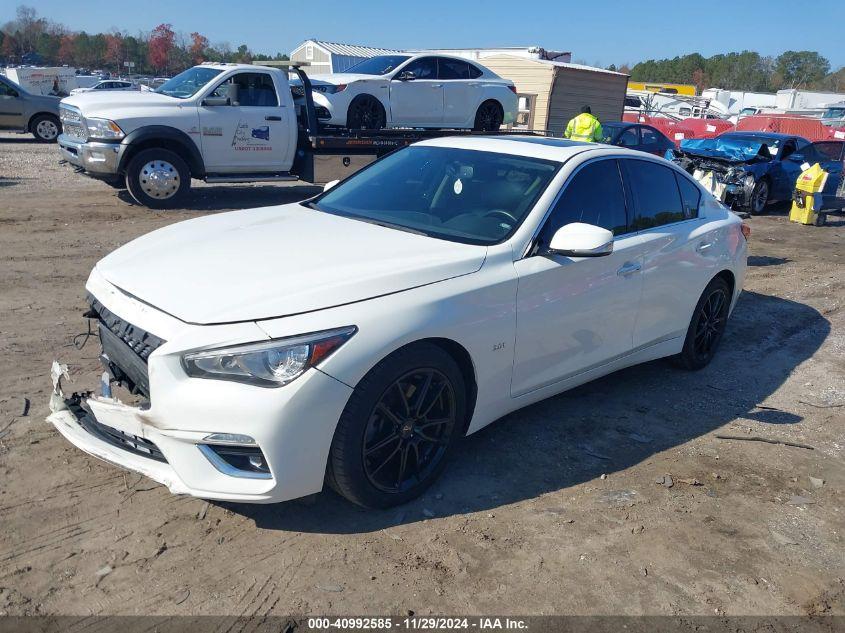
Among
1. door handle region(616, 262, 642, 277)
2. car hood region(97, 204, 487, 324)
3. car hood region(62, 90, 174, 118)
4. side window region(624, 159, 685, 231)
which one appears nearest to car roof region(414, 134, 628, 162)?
side window region(624, 159, 685, 231)

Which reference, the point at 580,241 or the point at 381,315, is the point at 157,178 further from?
the point at 381,315

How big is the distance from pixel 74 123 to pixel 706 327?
31.0 feet

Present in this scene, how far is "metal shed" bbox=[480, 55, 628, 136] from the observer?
27.9 metres

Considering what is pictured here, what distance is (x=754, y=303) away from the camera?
799 centimetres

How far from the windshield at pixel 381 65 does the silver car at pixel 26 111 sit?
10.6 m

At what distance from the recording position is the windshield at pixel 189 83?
11.2m

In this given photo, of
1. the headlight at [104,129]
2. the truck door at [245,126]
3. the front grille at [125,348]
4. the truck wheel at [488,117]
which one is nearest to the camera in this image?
the front grille at [125,348]

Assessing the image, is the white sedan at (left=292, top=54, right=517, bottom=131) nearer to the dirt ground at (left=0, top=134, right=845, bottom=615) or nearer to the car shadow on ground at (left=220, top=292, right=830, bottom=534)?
the dirt ground at (left=0, top=134, right=845, bottom=615)

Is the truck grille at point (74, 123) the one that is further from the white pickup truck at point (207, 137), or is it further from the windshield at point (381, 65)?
the windshield at point (381, 65)

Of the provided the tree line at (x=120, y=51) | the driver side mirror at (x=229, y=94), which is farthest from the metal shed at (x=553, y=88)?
the tree line at (x=120, y=51)

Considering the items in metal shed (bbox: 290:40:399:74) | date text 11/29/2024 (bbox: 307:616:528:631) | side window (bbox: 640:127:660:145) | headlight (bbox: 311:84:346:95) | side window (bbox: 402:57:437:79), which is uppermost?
metal shed (bbox: 290:40:399:74)

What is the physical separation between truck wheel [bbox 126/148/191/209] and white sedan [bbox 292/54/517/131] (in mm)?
2694

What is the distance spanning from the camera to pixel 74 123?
1068cm

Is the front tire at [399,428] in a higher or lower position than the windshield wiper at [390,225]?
lower
